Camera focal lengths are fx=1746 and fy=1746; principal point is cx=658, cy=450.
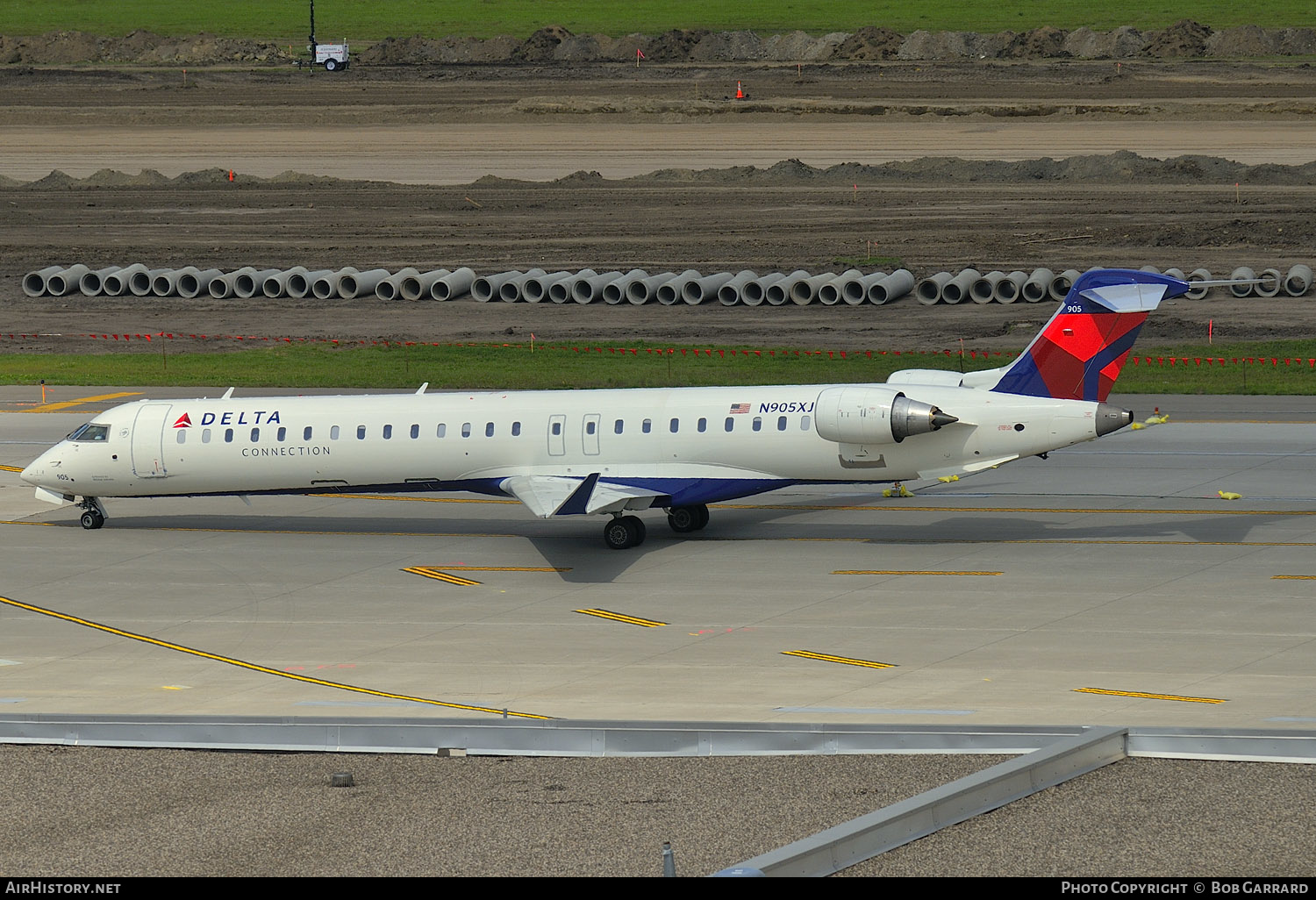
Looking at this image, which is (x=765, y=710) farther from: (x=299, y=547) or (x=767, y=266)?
(x=767, y=266)

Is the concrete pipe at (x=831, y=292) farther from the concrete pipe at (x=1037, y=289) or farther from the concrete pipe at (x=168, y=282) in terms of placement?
the concrete pipe at (x=168, y=282)

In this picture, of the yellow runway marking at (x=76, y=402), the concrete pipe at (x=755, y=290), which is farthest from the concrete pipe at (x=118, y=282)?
the concrete pipe at (x=755, y=290)

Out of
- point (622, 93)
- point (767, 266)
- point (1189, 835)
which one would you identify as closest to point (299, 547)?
point (1189, 835)

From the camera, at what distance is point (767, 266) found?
68125 mm

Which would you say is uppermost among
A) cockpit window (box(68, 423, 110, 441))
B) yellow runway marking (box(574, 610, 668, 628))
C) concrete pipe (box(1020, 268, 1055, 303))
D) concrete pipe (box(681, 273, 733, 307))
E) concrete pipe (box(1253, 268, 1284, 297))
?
A: concrete pipe (box(681, 273, 733, 307))

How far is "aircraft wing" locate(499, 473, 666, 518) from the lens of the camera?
32.5 m

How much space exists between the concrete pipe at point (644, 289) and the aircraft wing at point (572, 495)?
29848 millimetres

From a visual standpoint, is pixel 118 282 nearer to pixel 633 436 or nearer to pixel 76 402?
pixel 76 402

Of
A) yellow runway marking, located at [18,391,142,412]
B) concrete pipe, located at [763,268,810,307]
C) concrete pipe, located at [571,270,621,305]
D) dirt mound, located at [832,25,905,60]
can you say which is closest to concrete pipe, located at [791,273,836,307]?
concrete pipe, located at [763,268,810,307]

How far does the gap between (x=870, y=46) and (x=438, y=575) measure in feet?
347

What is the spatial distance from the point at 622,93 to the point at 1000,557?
85.5 m

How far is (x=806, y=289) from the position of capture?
6281cm

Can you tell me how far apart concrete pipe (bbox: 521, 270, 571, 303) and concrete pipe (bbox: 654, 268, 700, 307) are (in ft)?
12.9

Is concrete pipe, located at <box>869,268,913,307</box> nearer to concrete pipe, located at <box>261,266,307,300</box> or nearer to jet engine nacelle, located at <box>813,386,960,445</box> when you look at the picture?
concrete pipe, located at <box>261,266,307,300</box>
